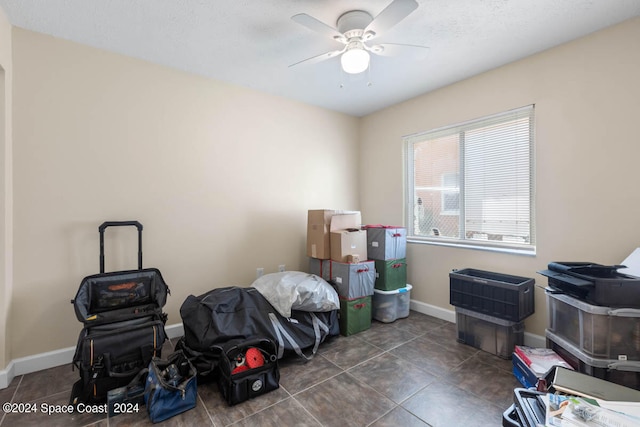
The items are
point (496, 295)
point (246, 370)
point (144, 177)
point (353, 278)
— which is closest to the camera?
point (246, 370)

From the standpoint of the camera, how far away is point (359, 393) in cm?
199

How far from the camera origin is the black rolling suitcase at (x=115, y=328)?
1806 mm

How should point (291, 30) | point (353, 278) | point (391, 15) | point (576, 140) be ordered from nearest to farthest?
point (391, 15) < point (291, 30) < point (576, 140) < point (353, 278)

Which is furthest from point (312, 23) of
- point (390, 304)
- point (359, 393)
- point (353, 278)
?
point (390, 304)

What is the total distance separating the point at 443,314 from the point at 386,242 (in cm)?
106

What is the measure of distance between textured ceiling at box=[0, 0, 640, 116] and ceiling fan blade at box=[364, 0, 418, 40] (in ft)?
0.62

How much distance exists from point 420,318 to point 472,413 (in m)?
1.58

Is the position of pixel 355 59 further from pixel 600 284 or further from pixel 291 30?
pixel 600 284

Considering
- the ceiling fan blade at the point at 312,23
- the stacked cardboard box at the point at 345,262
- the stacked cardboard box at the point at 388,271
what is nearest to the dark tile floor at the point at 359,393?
the stacked cardboard box at the point at 345,262

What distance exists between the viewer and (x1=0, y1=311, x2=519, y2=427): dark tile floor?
174cm

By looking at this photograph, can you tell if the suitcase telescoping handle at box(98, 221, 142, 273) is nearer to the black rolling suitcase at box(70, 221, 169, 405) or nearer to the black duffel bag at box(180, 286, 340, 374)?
the black rolling suitcase at box(70, 221, 169, 405)

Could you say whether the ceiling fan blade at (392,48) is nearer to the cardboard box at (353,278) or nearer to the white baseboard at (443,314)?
the cardboard box at (353,278)

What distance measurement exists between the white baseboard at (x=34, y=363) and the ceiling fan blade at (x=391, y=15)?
3370 mm

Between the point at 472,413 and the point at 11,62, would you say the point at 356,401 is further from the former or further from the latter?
the point at 11,62
